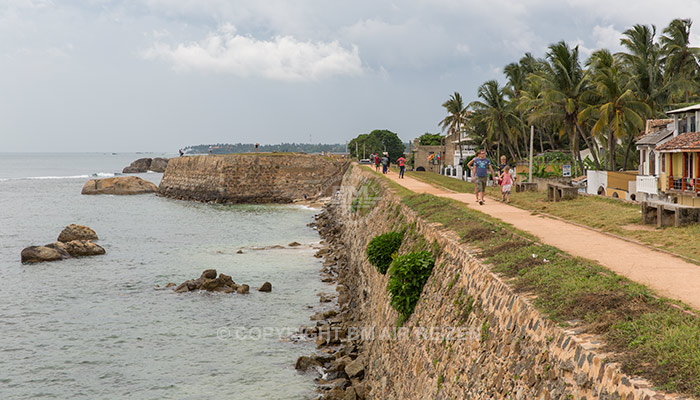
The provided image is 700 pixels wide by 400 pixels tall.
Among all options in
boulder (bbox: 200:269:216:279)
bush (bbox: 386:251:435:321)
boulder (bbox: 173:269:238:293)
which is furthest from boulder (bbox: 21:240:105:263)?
bush (bbox: 386:251:435:321)

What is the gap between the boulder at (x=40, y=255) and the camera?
31.7 m

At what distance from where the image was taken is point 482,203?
20734mm

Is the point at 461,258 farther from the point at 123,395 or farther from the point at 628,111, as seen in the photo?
the point at 628,111

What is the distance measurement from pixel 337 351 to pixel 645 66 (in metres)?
35.0

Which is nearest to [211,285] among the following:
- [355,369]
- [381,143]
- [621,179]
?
[355,369]

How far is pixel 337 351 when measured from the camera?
17500 millimetres

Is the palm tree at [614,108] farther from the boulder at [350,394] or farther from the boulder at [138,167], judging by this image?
the boulder at [138,167]

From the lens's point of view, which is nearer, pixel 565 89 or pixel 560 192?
pixel 560 192

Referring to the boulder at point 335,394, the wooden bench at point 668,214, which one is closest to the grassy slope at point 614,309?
the wooden bench at point 668,214

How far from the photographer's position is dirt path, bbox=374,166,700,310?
8.34m

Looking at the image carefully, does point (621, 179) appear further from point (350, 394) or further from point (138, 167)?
point (138, 167)

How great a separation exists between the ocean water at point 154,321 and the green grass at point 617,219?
8882 millimetres

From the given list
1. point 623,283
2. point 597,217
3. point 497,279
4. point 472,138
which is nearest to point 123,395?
point 497,279

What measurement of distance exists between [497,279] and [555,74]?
111ft
